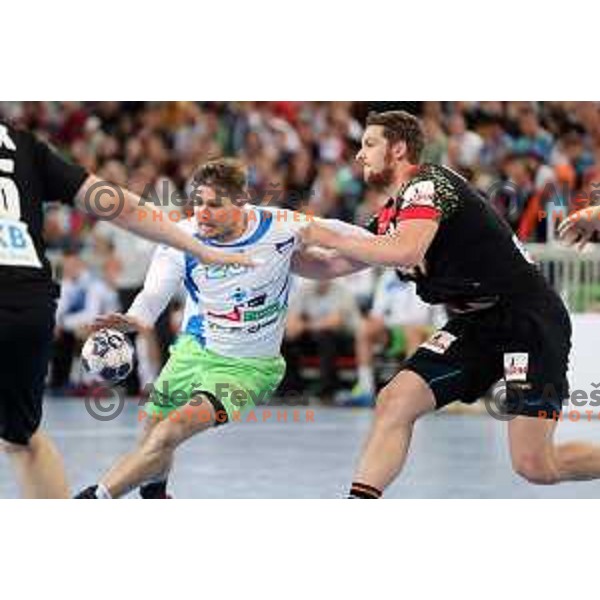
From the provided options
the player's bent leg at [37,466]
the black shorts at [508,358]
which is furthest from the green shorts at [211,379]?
the player's bent leg at [37,466]

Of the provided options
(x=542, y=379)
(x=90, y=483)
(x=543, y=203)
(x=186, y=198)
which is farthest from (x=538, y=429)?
(x=186, y=198)

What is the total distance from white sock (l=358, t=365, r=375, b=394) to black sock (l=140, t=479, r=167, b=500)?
8.82 metres

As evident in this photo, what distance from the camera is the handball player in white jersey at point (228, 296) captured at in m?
8.70

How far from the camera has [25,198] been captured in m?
6.78

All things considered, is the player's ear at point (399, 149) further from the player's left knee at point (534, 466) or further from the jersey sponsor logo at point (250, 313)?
the player's left knee at point (534, 466)

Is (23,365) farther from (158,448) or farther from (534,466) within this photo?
(534,466)

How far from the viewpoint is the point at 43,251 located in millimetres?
6910

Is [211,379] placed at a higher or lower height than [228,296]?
lower

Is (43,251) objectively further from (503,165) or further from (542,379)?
(503,165)

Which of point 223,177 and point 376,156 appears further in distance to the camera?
point 223,177

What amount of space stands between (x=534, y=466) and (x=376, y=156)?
5.86 feet

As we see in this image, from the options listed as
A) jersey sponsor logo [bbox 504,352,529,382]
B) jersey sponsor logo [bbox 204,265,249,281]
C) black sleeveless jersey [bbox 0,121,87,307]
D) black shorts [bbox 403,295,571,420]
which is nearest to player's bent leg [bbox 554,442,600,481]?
black shorts [bbox 403,295,571,420]

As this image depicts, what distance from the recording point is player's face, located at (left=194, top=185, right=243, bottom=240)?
28.6ft

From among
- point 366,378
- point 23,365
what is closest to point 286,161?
point 366,378
